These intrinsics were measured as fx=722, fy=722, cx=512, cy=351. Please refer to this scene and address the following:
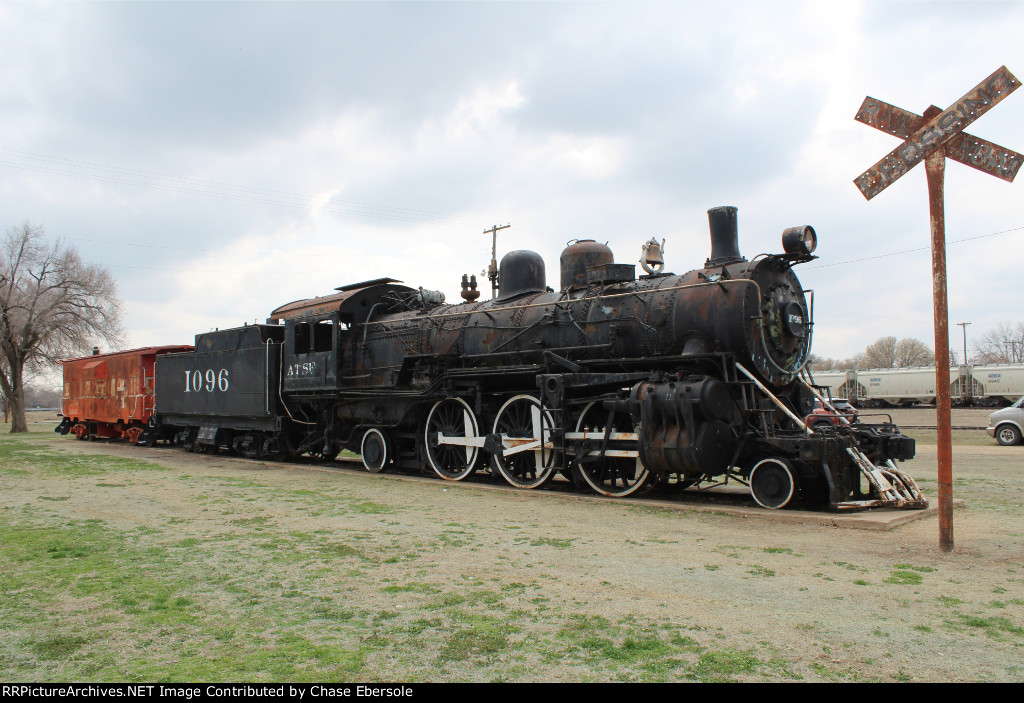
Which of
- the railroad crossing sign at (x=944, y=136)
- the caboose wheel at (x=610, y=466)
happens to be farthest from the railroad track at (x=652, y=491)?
the railroad crossing sign at (x=944, y=136)

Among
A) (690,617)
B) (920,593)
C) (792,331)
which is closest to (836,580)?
(920,593)

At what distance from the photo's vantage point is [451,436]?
41.1 feet

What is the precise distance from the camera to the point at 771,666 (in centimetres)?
359

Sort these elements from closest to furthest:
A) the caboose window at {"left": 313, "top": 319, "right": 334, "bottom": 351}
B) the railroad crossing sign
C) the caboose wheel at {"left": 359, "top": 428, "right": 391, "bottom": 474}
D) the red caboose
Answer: the railroad crossing sign < the caboose wheel at {"left": 359, "top": 428, "right": 391, "bottom": 474} < the caboose window at {"left": 313, "top": 319, "right": 334, "bottom": 351} < the red caboose

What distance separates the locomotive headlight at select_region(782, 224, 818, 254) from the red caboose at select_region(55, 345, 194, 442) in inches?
714

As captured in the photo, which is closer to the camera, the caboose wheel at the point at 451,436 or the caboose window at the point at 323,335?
the caboose wheel at the point at 451,436

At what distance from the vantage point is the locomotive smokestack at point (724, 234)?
10383mm

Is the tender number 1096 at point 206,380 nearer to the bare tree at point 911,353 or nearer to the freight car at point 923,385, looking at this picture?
the freight car at point 923,385

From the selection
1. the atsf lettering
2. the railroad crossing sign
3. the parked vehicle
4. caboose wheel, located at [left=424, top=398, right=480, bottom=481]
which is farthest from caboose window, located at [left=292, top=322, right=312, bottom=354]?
the parked vehicle

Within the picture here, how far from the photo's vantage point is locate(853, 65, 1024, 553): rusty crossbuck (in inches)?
235

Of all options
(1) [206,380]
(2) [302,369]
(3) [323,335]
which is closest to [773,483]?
(3) [323,335]

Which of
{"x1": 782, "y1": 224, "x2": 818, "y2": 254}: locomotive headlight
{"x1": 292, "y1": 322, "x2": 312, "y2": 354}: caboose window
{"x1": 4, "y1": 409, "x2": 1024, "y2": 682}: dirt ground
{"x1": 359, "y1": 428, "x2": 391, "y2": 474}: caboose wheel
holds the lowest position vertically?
{"x1": 4, "y1": 409, "x2": 1024, "y2": 682}: dirt ground

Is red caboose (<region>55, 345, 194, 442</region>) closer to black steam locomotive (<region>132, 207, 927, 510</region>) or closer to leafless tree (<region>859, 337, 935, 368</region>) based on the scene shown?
black steam locomotive (<region>132, 207, 927, 510</region>)

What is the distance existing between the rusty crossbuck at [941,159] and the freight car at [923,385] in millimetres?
45009
